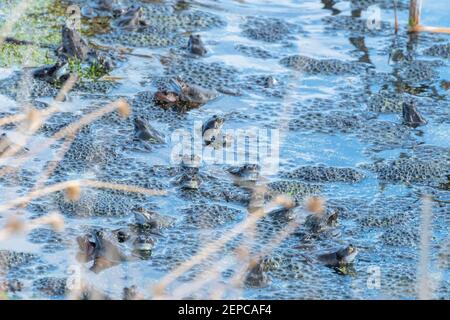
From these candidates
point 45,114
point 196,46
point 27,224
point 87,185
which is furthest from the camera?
point 196,46

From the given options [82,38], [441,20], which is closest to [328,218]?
[82,38]

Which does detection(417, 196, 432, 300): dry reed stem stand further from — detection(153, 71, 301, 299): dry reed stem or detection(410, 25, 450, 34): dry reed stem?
detection(410, 25, 450, 34): dry reed stem

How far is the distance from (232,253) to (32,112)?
2.23 metres

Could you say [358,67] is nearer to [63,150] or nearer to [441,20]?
[441,20]

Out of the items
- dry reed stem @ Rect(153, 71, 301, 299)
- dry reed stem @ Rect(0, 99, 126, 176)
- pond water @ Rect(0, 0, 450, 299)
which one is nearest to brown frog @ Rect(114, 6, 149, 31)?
pond water @ Rect(0, 0, 450, 299)

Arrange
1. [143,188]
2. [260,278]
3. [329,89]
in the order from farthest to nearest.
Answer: [329,89] → [143,188] → [260,278]

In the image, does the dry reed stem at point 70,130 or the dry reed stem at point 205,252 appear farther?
the dry reed stem at point 70,130

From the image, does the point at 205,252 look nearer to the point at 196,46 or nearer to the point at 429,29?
the point at 196,46

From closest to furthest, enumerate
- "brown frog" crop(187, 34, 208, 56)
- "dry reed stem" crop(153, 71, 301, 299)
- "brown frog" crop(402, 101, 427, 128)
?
"dry reed stem" crop(153, 71, 301, 299)
"brown frog" crop(402, 101, 427, 128)
"brown frog" crop(187, 34, 208, 56)

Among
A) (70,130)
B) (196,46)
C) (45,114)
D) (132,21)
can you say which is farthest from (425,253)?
(132,21)

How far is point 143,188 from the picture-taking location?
21.6 ft

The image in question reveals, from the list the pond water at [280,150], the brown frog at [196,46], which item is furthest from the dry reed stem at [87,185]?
the brown frog at [196,46]

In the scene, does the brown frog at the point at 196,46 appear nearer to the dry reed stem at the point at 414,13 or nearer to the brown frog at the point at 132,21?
the brown frog at the point at 132,21

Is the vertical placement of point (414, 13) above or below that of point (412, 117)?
above
